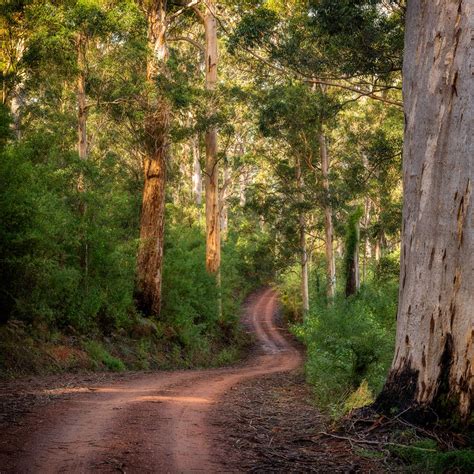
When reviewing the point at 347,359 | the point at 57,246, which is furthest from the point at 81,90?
the point at 347,359

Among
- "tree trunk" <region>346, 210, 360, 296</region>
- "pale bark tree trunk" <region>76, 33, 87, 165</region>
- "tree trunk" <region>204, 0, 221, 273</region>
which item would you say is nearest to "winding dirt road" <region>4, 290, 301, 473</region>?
"pale bark tree trunk" <region>76, 33, 87, 165</region>

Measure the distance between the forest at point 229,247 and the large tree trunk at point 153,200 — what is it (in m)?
0.07

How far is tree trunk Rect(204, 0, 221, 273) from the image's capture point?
957 inches

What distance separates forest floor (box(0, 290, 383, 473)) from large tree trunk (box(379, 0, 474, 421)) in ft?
3.54

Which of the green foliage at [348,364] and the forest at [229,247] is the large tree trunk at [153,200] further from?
the green foliage at [348,364]

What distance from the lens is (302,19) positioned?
17391mm

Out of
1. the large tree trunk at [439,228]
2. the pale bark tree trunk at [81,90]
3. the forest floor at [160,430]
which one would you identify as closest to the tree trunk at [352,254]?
the pale bark tree trunk at [81,90]

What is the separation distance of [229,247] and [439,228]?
27.9m

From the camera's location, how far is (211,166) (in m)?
24.5

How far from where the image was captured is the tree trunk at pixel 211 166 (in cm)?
2430

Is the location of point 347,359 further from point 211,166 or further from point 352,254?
point 211,166

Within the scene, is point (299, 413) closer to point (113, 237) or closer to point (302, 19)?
point (113, 237)

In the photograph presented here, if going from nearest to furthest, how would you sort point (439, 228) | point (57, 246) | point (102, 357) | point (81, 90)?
1. point (439, 228)
2. point (57, 246)
3. point (102, 357)
4. point (81, 90)

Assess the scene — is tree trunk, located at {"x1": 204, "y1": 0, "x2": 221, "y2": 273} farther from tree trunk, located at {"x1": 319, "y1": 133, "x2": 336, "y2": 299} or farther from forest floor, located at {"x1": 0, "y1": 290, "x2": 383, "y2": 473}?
forest floor, located at {"x1": 0, "y1": 290, "x2": 383, "y2": 473}
